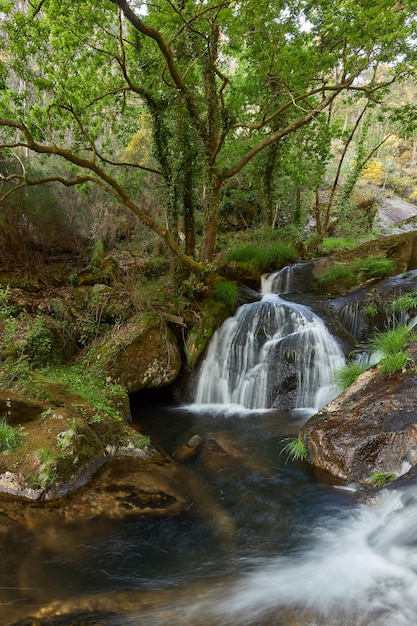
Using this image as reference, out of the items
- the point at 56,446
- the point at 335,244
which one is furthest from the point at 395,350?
the point at 335,244

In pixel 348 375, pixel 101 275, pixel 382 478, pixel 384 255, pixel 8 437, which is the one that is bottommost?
pixel 382 478

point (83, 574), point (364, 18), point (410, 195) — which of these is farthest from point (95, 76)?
point (410, 195)

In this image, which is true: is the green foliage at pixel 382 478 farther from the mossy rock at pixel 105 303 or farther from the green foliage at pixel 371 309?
the mossy rock at pixel 105 303

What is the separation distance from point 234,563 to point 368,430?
2.33 meters

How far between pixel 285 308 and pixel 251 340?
51.8 inches

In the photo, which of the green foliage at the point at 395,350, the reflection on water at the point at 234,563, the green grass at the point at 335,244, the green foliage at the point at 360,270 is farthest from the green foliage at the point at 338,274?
the reflection on water at the point at 234,563

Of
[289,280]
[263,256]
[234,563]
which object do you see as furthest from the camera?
[263,256]

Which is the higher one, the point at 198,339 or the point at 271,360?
the point at 198,339

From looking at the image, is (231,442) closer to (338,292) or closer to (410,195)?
(338,292)

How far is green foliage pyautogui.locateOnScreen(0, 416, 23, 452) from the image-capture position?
14.6ft

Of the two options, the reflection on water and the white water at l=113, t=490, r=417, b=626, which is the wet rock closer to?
the reflection on water

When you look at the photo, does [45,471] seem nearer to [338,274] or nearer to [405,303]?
[405,303]

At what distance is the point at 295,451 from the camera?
5.22 meters

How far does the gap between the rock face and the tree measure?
4.84 metres
